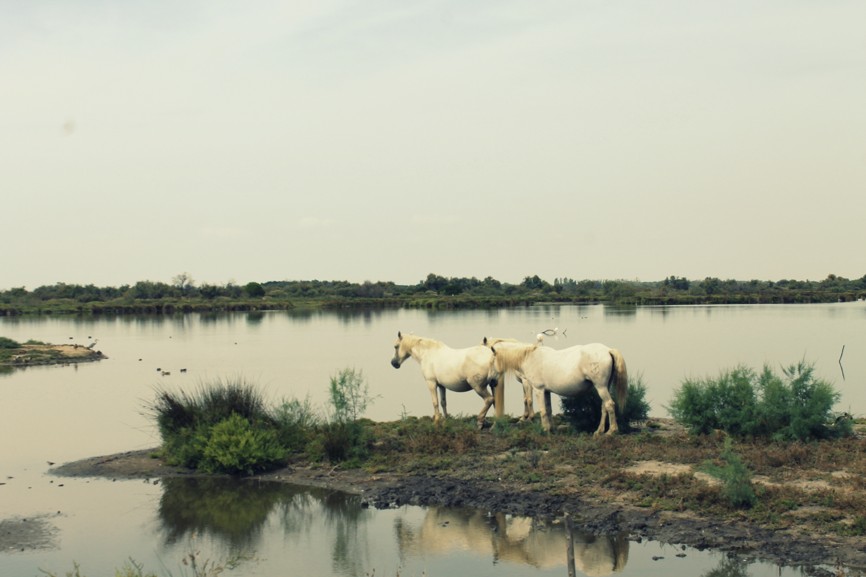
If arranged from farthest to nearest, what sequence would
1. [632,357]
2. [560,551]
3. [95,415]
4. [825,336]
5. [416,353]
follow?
1. [825,336]
2. [632,357]
3. [95,415]
4. [416,353]
5. [560,551]

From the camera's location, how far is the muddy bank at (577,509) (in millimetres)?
7914

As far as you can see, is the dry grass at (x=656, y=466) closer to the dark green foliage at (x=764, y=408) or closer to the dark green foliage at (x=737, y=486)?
the dark green foliage at (x=737, y=486)

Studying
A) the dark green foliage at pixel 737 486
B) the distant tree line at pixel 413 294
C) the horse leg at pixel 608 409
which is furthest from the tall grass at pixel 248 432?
the distant tree line at pixel 413 294

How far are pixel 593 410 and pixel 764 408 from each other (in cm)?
267

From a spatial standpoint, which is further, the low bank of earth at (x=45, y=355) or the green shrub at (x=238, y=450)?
the low bank of earth at (x=45, y=355)

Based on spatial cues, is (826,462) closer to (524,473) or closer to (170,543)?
(524,473)

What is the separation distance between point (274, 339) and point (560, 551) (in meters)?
40.0

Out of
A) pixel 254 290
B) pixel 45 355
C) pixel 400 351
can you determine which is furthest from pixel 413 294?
pixel 400 351

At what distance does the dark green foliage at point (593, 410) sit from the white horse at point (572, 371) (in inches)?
9.7

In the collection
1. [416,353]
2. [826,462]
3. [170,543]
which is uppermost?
[416,353]

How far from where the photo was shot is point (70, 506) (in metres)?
11.3

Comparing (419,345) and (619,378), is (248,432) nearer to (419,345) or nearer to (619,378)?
(419,345)

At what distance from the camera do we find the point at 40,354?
33781mm

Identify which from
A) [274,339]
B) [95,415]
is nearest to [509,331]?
[274,339]
